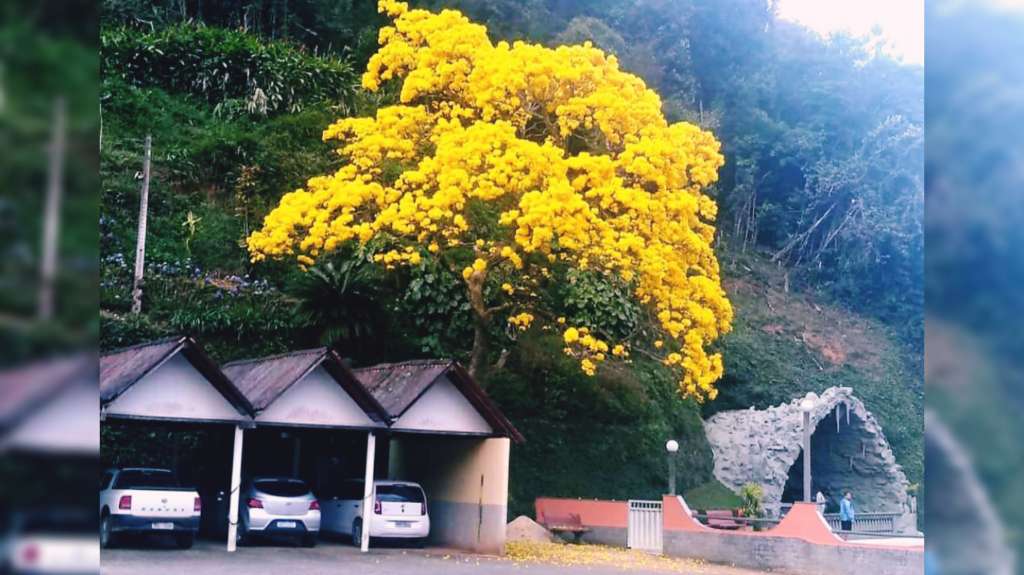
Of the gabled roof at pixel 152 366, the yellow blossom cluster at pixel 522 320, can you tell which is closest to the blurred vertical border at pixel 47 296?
the gabled roof at pixel 152 366

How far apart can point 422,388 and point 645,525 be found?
119 inches

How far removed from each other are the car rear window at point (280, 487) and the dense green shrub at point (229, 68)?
4.23 metres

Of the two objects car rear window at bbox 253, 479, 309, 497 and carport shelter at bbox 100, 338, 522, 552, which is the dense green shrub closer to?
carport shelter at bbox 100, 338, 522, 552

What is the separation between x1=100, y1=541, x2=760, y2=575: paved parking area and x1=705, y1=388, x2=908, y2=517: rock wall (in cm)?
215

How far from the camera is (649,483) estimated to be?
11.4 metres

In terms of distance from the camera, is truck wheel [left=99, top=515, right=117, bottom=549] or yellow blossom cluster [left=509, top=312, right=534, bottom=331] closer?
truck wheel [left=99, top=515, right=117, bottom=549]

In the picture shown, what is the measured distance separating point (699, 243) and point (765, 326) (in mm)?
1594

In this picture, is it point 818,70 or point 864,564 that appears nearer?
point 864,564

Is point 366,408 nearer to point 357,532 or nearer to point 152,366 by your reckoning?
point 357,532

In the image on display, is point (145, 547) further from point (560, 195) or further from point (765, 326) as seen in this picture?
point (765, 326)

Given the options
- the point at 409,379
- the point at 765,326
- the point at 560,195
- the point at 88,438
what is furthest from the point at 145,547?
the point at 88,438

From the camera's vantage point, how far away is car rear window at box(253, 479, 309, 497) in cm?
905

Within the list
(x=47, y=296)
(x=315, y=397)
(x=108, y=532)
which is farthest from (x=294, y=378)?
(x=47, y=296)

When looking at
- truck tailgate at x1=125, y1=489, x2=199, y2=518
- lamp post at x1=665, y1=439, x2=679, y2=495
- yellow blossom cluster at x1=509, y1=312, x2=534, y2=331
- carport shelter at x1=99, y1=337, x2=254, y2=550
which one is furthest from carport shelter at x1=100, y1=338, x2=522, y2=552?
lamp post at x1=665, y1=439, x2=679, y2=495
